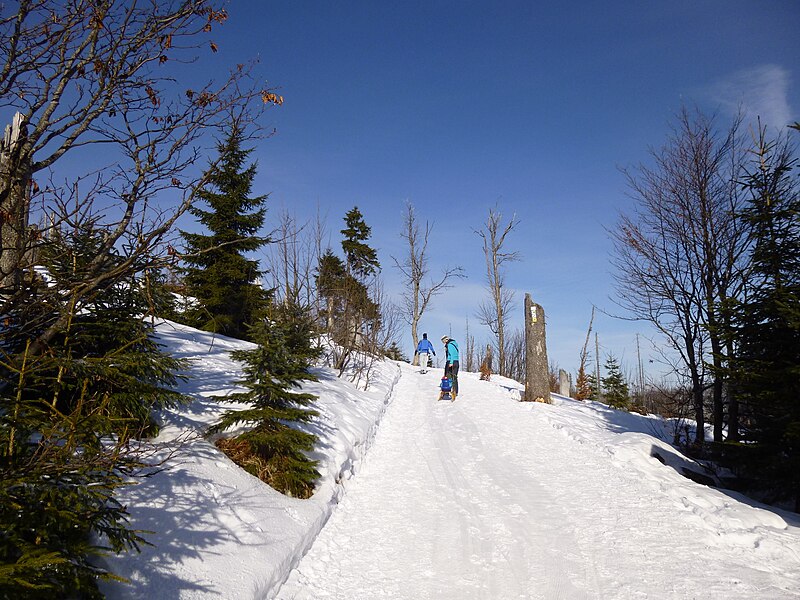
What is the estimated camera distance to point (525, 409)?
12641mm

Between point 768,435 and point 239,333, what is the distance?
1412 cm

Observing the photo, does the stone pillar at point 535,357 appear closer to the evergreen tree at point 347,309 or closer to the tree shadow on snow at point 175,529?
the evergreen tree at point 347,309

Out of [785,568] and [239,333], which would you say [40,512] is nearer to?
[785,568]

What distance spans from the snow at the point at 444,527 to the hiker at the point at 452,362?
19.4 feet

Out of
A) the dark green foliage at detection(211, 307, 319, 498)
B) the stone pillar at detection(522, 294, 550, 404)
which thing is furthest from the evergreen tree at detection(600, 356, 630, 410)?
the dark green foliage at detection(211, 307, 319, 498)

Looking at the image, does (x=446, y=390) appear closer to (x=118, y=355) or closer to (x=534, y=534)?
(x=534, y=534)

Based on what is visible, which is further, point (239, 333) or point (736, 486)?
point (239, 333)

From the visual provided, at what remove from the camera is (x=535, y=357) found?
15219 mm

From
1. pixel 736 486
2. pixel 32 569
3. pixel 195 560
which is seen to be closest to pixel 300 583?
pixel 195 560

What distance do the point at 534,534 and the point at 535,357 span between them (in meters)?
10.7

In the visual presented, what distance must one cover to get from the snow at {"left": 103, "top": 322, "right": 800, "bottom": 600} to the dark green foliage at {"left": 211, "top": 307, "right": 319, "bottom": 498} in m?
0.30

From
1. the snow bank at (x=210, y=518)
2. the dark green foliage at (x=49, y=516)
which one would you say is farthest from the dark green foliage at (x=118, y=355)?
the dark green foliage at (x=49, y=516)

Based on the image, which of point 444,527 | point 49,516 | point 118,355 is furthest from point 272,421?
point 49,516

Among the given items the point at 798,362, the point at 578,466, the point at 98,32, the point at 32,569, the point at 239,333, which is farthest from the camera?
the point at 239,333
